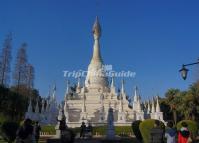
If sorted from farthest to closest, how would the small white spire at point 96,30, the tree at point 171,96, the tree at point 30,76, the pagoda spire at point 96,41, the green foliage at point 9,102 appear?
the small white spire at point 96,30
the pagoda spire at point 96,41
the tree at point 30,76
the tree at point 171,96
the green foliage at point 9,102

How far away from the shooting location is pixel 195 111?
51.3 meters

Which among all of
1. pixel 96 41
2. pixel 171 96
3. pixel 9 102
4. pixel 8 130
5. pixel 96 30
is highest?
pixel 96 30

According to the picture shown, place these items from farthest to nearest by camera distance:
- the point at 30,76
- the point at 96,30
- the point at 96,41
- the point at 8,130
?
the point at 96,41
the point at 96,30
the point at 30,76
the point at 8,130

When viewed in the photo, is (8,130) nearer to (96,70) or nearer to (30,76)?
(30,76)

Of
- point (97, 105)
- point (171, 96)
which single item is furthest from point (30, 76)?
point (171, 96)

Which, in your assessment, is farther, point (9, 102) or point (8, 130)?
point (9, 102)

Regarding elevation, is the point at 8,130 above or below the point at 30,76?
below

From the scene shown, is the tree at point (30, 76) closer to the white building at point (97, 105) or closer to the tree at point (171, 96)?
the white building at point (97, 105)

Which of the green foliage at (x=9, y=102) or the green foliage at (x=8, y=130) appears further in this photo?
the green foliage at (x=9, y=102)

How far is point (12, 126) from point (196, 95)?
109ft

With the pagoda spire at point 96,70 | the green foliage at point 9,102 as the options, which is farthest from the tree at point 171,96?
the green foliage at point 9,102

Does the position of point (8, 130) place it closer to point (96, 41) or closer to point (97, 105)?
point (97, 105)

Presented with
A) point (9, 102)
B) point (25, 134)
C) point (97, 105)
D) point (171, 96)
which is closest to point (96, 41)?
point (97, 105)

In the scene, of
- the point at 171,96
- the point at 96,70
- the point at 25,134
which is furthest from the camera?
the point at 96,70
